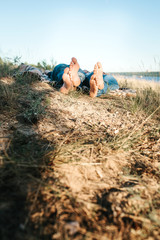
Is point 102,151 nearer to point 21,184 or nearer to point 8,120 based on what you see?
point 21,184

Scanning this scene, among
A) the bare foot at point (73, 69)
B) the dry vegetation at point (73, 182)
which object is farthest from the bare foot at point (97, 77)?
the dry vegetation at point (73, 182)

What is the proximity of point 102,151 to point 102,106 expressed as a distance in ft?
4.14

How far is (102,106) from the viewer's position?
92.9 inches

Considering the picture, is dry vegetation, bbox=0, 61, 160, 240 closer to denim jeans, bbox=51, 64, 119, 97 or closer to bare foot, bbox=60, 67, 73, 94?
bare foot, bbox=60, 67, 73, 94

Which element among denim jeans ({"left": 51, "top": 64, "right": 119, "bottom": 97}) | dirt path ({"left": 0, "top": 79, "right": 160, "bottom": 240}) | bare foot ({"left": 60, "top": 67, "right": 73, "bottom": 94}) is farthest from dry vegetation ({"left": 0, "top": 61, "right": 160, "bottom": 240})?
denim jeans ({"left": 51, "top": 64, "right": 119, "bottom": 97})

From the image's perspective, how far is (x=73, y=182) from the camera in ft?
2.90

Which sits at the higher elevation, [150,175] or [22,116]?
[22,116]

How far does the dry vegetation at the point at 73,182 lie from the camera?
65 cm

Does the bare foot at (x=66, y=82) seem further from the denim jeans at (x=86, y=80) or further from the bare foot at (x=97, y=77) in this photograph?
the denim jeans at (x=86, y=80)

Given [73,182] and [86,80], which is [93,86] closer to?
[86,80]

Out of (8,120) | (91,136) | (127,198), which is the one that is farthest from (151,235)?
(8,120)

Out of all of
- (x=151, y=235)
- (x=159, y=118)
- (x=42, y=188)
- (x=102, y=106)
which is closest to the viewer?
(x=151, y=235)

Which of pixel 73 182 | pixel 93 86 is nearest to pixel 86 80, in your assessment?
pixel 93 86

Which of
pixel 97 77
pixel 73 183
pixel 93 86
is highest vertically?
pixel 97 77
